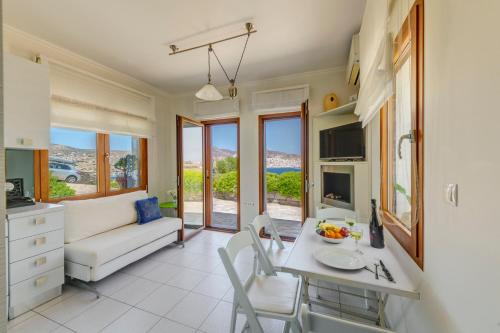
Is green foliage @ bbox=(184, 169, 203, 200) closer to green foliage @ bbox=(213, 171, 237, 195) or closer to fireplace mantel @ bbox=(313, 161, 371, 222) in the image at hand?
green foliage @ bbox=(213, 171, 237, 195)

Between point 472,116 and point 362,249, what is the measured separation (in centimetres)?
114

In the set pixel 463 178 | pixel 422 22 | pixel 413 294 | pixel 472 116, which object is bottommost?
pixel 413 294

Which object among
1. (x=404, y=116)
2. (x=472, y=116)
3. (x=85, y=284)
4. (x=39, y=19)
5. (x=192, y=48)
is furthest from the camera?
(x=192, y=48)

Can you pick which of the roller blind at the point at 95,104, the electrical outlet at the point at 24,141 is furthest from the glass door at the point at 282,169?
the electrical outlet at the point at 24,141

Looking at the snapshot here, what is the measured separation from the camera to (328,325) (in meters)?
0.71

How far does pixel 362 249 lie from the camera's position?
155 centimetres

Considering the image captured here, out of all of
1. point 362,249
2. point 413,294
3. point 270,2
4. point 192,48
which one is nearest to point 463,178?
point 413,294

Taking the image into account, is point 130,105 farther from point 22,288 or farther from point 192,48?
point 22,288

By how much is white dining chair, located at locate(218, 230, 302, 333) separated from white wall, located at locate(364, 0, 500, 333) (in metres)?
0.67

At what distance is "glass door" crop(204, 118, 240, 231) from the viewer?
13.2 ft

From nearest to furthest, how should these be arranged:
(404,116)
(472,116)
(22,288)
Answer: (472,116), (404,116), (22,288)

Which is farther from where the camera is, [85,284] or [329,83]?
[329,83]

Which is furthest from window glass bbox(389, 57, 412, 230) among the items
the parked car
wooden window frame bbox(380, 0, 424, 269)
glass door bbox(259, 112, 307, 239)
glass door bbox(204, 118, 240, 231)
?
the parked car

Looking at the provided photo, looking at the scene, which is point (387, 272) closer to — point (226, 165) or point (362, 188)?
point (362, 188)
